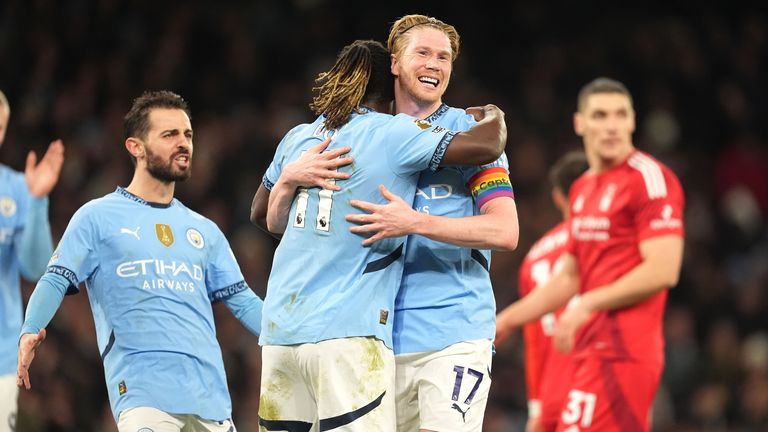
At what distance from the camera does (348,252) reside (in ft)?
15.0

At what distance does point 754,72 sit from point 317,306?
39.0 ft

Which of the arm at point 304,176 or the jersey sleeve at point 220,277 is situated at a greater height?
the arm at point 304,176

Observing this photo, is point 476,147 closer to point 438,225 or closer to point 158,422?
point 438,225

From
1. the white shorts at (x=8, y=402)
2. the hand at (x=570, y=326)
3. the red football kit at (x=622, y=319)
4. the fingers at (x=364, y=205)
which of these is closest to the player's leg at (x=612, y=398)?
the red football kit at (x=622, y=319)

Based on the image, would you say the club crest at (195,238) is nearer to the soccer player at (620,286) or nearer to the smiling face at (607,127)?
the soccer player at (620,286)

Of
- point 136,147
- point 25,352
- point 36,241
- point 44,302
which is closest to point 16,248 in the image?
point 36,241

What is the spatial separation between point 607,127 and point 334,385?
9.74ft

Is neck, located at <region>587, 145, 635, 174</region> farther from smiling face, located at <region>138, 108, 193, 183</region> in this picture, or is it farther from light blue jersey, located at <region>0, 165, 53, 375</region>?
light blue jersey, located at <region>0, 165, 53, 375</region>

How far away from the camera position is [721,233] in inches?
536

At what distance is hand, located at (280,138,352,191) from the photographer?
4.62 m

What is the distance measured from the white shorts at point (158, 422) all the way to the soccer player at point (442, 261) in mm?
1080

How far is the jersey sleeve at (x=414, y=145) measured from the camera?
4570mm

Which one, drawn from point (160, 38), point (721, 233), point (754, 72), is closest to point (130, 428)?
point (160, 38)

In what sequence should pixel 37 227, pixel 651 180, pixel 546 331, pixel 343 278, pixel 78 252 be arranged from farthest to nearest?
pixel 546 331 → pixel 37 227 → pixel 651 180 → pixel 78 252 → pixel 343 278
